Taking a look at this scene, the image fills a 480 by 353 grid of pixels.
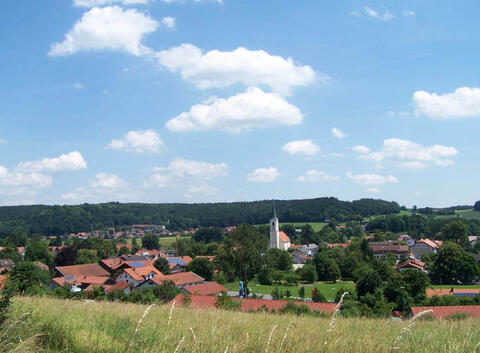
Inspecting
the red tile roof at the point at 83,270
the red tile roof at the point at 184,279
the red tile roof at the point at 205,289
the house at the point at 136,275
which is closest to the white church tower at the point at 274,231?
the red tile roof at the point at 83,270

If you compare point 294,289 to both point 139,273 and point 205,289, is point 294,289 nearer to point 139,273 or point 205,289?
point 205,289

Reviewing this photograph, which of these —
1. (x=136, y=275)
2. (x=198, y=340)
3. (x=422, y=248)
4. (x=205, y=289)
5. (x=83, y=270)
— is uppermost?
(x=198, y=340)

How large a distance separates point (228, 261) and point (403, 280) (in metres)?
Answer: 17.0

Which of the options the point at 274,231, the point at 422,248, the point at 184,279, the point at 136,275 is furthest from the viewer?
the point at 274,231

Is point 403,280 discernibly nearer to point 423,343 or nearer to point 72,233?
point 423,343

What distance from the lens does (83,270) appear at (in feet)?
215

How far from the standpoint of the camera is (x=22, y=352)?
3.66m

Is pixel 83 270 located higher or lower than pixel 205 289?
lower

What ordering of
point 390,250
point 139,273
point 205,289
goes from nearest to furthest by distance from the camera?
point 205,289, point 139,273, point 390,250

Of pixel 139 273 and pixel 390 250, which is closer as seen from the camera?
pixel 139 273

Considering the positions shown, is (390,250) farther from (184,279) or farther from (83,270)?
(83,270)

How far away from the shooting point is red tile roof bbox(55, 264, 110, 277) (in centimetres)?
6212

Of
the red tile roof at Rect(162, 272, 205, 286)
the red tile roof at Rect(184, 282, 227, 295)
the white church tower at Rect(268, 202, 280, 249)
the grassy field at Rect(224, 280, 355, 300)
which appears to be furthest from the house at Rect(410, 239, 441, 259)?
the red tile roof at Rect(184, 282, 227, 295)

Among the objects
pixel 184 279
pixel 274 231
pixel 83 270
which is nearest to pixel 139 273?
pixel 184 279
